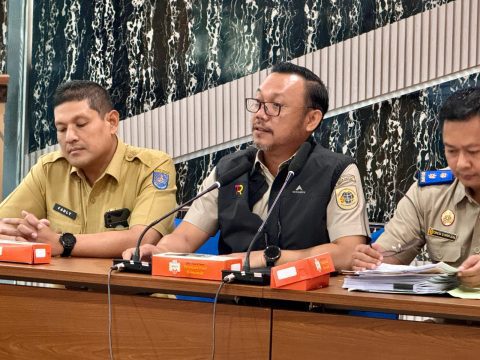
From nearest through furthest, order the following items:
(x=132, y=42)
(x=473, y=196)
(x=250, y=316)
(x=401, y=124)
Answer: (x=250, y=316) → (x=473, y=196) → (x=401, y=124) → (x=132, y=42)

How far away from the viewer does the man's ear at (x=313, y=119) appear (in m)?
2.96

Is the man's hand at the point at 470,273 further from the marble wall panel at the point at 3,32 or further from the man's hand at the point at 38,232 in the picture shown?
the marble wall panel at the point at 3,32

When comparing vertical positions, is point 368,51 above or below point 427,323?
above

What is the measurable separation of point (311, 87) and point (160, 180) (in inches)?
28.4

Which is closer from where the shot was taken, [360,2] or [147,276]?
[147,276]

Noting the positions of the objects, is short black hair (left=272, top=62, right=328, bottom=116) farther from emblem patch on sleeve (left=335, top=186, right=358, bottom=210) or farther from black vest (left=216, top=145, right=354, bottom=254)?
emblem patch on sleeve (left=335, top=186, right=358, bottom=210)

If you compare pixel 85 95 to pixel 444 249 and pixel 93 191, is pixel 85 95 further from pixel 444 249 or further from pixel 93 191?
pixel 444 249

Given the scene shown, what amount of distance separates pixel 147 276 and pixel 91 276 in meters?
0.17

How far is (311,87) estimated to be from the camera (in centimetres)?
298

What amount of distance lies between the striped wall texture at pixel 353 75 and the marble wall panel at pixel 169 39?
0.06m

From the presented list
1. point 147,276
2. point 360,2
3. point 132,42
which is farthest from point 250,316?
point 132,42

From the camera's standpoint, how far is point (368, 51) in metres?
3.92

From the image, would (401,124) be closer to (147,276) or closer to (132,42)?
(132,42)

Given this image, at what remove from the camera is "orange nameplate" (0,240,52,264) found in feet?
7.93
